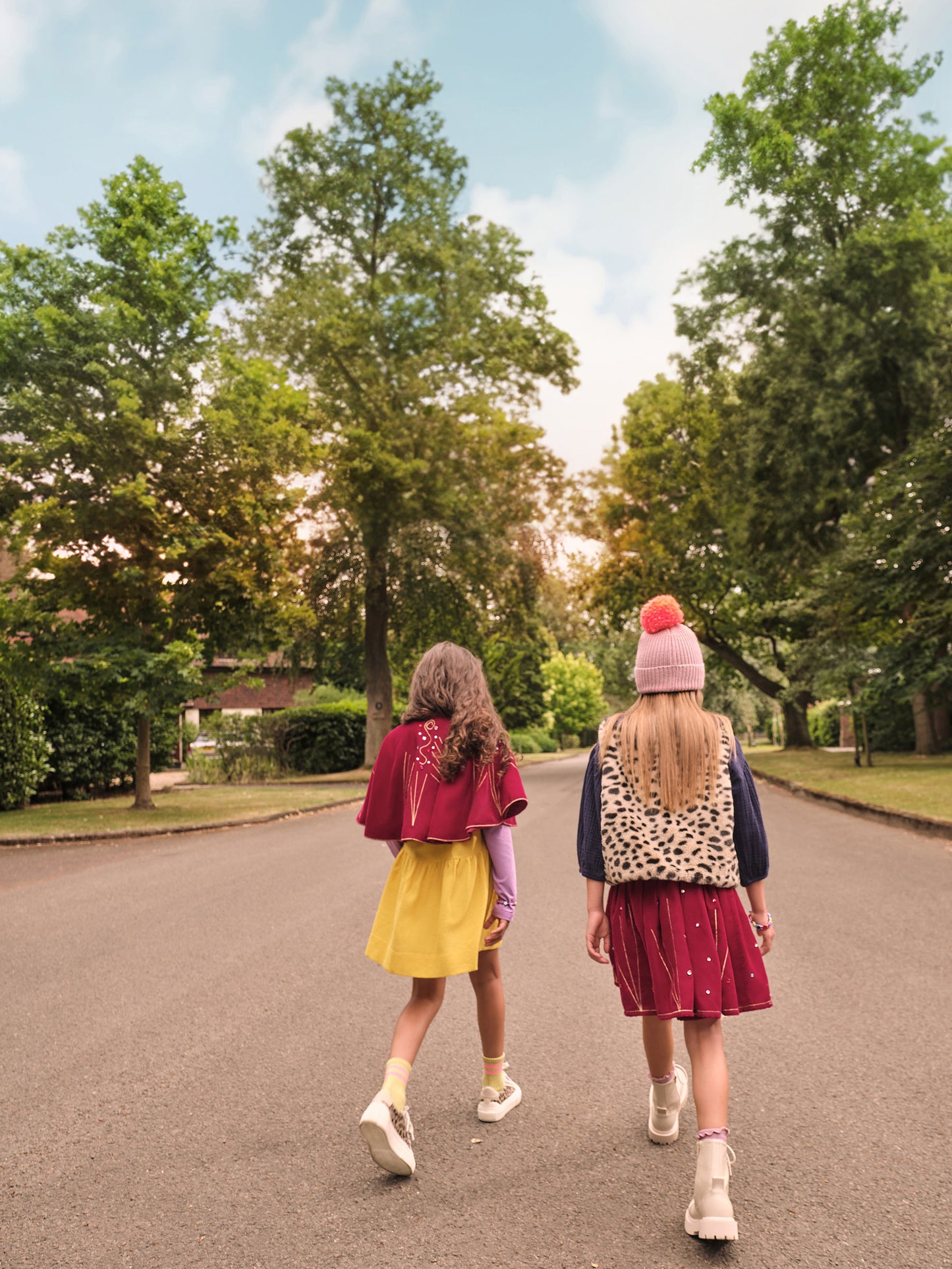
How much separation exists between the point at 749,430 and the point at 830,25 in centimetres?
1029

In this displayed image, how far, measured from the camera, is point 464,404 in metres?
26.5

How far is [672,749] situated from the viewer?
3.15 metres

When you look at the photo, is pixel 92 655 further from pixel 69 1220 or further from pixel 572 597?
pixel 572 597

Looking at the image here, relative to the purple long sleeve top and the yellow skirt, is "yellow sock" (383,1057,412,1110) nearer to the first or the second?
the yellow skirt

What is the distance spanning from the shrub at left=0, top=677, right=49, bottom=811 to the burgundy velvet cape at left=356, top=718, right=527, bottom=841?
14217 mm

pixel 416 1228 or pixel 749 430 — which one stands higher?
pixel 749 430

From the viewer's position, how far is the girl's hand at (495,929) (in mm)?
3627

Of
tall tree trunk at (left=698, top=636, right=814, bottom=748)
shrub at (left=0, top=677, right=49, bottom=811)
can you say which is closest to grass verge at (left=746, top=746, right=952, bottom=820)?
tall tree trunk at (left=698, top=636, right=814, bottom=748)

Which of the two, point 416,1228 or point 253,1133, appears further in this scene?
point 253,1133

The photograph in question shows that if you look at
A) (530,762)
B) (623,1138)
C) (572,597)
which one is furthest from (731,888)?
(530,762)

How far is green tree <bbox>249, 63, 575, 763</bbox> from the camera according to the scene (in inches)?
981

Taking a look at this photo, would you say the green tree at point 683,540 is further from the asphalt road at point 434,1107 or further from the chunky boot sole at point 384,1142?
the chunky boot sole at point 384,1142

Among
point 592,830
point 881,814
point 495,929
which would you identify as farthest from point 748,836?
point 881,814

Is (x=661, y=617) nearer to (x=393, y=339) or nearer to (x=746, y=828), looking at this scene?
(x=746, y=828)
